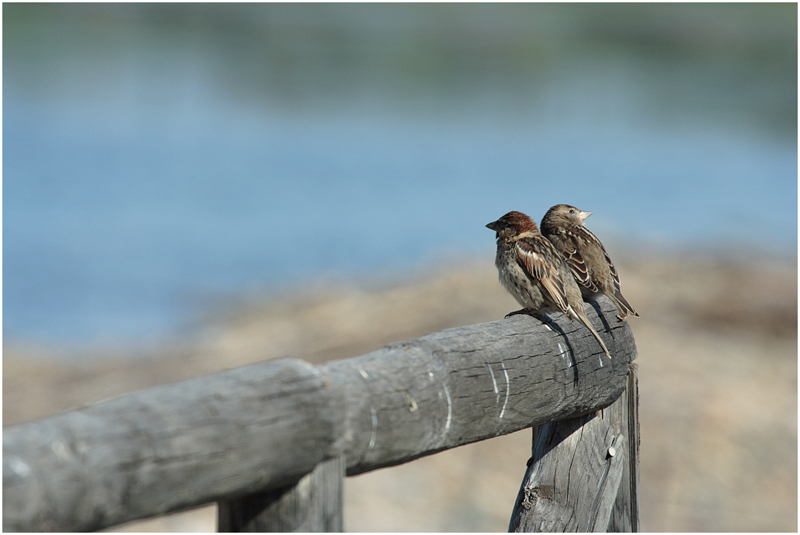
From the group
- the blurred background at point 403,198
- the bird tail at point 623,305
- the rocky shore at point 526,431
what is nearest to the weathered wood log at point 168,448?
the bird tail at point 623,305

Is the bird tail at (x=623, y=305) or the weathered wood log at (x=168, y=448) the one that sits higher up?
the bird tail at (x=623, y=305)

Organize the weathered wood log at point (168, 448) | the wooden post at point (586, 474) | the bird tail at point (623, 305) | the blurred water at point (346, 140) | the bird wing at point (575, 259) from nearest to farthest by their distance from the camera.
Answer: the weathered wood log at point (168, 448)
the wooden post at point (586, 474)
the bird tail at point (623, 305)
the bird wing at point (575, 259)
the blurred water at point (346, 140)

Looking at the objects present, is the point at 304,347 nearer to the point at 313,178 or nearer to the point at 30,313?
the point at 30,313

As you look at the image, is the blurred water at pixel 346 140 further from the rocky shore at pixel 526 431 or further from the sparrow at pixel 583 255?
the sparrow at pixel 583 255

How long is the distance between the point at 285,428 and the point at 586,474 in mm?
1483

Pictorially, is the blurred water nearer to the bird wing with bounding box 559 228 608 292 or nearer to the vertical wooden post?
the bird wing with bounding box 559 228 608 292

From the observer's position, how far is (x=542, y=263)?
384 cm

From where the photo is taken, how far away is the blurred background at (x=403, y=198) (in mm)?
6609

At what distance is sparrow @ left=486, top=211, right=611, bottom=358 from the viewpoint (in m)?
3.57

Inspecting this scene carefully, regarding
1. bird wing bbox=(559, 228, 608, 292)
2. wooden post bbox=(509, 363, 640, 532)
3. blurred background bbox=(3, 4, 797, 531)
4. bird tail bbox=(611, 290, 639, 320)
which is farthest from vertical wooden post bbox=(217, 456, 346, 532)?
blurred background bbox=(3, 4, 797, 531)

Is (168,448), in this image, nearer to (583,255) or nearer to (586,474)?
(586,474)

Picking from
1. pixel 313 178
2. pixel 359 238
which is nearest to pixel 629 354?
pixel 359 238

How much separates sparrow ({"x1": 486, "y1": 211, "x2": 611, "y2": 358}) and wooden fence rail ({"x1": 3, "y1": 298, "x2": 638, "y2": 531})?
0.78m

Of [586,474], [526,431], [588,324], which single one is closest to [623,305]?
[588,324]
